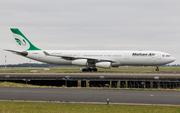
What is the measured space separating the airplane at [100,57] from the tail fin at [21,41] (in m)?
1.27

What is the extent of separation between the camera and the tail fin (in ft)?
169

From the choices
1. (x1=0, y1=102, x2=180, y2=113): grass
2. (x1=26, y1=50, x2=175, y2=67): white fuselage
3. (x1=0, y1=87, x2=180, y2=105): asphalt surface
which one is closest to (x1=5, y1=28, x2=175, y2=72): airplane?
(x1=26, y1=50, x2=175, y2=67): white fuselage

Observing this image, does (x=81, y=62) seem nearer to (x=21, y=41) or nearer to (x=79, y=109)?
(x=21, y=41)

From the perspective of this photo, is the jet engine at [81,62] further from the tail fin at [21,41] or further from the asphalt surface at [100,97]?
the asphalt surface at [100,97]

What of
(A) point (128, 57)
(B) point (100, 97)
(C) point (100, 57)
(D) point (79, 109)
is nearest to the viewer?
(D) point (79, 109)

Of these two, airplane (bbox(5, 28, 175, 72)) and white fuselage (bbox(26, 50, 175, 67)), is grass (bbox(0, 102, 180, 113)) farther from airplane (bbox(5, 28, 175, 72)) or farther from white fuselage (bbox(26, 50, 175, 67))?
white fuselage (bbox(26, 50, 175, 67))

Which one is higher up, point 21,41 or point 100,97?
point 21,41

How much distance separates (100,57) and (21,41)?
65.2ft

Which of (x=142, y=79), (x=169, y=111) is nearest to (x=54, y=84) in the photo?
(x=142, y=79)

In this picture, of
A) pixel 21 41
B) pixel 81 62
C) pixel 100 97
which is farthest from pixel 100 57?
pixel 100 97

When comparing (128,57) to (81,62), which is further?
(128,57)

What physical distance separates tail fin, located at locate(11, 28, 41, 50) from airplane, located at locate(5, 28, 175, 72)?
1.27 metres

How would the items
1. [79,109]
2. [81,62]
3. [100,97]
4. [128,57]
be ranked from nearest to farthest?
[79,109]
[100,97]
[81,62]
[128,57]

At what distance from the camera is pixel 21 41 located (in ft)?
169
